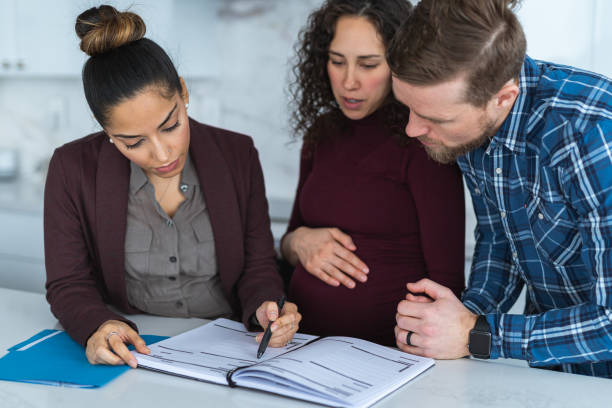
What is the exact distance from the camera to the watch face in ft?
4.04

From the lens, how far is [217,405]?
105cm

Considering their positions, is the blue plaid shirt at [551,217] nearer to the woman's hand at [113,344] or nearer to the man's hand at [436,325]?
the man's hand at [436,325]

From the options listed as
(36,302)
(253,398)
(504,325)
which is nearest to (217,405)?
(253,398)

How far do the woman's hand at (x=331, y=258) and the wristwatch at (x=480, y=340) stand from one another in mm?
415

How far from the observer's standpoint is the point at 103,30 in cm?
139

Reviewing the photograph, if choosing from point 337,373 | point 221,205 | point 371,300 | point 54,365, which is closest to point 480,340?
point 337,373

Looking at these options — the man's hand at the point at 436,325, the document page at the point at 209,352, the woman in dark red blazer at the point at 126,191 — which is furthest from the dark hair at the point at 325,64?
the document page at the point at 209,352

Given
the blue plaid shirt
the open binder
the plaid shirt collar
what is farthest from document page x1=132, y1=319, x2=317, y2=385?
the plaid shirt collar

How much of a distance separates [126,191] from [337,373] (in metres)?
0.72

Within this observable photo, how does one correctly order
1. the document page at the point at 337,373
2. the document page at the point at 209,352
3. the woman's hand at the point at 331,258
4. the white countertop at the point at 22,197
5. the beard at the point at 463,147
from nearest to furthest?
the document page at the point at 337,373, the document page at the point at 209,352, the beard at the point at 463,147, the woman's hand at the point at 331,258, the white countertop at the point at 22,197

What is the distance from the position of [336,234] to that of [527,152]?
0.59 meters

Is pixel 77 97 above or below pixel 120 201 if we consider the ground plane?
above

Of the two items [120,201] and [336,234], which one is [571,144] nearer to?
[336,234]

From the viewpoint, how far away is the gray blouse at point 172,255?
1.56 meters
